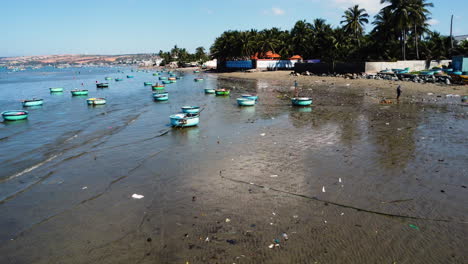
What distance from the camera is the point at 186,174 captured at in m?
13.7

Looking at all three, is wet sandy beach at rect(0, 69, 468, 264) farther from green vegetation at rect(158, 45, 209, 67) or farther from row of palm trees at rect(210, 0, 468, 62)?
green vegetation at rect(158, 45, 209, 67)

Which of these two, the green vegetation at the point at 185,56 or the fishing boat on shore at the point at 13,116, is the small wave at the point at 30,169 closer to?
the fishing boat on shore at the point at 13,116

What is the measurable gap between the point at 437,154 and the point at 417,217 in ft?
24.0

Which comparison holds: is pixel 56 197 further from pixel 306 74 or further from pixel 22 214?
pixel 306 74

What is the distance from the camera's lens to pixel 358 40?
70.9 m

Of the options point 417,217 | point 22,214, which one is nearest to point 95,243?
point 22,214

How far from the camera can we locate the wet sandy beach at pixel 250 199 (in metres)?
8.13

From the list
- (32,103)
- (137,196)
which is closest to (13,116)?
(32,103)

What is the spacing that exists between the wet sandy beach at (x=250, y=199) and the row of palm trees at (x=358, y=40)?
4611 centimetres

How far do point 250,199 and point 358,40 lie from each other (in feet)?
230

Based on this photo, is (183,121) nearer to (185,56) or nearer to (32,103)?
(32,103)

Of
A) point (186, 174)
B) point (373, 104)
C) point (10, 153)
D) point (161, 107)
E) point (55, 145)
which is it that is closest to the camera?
point (186, 174)

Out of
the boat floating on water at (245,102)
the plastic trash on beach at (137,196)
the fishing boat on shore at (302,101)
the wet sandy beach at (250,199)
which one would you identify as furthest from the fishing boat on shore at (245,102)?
the plastic trash on beach at (137,196)

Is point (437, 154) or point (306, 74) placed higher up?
point (306, 74)
